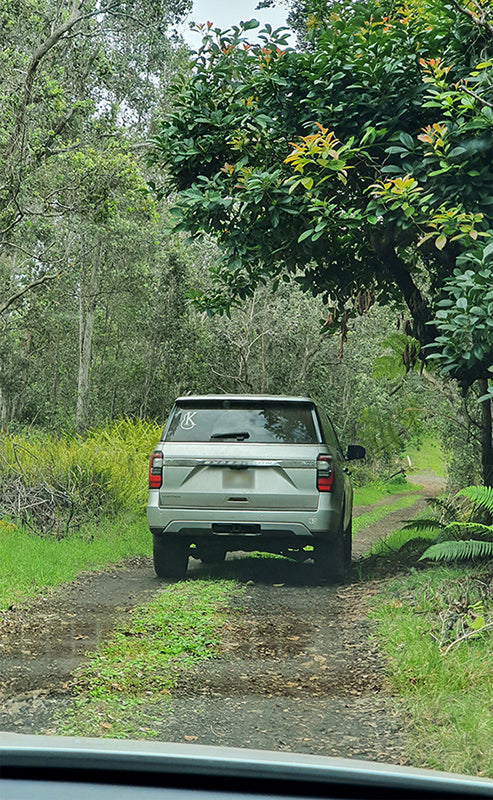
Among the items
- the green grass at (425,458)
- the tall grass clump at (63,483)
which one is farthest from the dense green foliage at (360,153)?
the green grass at (425,458)

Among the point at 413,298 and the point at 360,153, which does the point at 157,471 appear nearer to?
the point at 413,298

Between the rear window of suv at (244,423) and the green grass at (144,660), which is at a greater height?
the rear window of suv at (244,423)

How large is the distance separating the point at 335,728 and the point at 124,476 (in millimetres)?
9392

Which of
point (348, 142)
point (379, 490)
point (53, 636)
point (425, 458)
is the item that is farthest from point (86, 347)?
point (425, 458)

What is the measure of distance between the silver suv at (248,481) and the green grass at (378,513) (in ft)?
28.8

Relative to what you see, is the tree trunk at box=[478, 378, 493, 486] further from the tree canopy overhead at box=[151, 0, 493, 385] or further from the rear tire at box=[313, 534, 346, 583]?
the rear tire at box=[313, 534, 346, 583]

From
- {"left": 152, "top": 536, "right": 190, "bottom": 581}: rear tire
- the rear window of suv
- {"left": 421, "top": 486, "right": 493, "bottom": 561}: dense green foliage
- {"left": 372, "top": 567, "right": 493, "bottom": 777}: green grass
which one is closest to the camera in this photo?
{"left": 372, "top": 567, "right": 493, "bottom": 777}: green grass

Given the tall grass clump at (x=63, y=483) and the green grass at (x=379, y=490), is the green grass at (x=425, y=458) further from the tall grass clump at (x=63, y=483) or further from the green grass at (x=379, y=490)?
the tall grass clump at (x=63, y=483)

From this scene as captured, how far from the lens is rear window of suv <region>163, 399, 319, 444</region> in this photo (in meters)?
9.34

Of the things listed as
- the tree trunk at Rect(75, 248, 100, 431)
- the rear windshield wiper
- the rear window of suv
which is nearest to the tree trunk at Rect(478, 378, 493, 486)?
the rear window of suv

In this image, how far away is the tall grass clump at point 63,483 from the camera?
12.0 metres

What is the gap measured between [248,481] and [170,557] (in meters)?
1.34

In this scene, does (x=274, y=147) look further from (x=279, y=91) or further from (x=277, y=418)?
(x=277, y=418)

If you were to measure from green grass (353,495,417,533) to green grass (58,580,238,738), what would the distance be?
10.3 m
